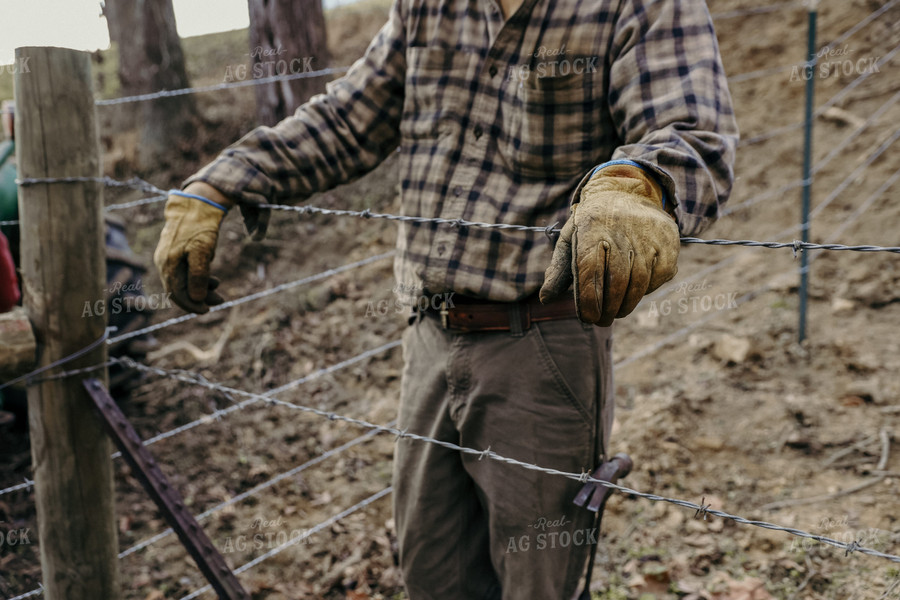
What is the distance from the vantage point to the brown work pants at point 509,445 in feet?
5.45

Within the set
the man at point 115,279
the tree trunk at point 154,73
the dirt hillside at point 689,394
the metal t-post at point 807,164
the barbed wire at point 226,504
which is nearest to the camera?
the barbed wire at point 226,504

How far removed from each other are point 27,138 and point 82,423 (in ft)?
2.59

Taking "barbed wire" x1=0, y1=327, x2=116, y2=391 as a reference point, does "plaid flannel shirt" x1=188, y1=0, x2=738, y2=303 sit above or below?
above

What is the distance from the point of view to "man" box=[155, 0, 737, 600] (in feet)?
4.78

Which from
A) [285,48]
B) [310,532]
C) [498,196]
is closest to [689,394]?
[310,532]

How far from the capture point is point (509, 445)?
169cm

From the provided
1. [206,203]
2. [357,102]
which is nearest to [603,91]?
[357,102]

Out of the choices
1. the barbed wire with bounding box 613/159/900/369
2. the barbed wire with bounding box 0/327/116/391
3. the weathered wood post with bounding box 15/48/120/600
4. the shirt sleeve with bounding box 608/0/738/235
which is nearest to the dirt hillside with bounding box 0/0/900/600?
the barbed wire with bounding box 613/159/900/369

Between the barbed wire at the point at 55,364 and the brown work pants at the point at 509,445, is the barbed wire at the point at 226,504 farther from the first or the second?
the brown work pants at the point at 509,445

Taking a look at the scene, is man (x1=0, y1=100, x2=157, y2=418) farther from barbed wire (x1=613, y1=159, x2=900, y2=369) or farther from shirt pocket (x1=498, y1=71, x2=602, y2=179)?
barbed wire (x1=613, y1=159, x2=900, y2=369)

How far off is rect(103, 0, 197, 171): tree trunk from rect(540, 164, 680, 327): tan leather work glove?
614 centimetres

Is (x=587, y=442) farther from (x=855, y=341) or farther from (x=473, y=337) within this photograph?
(x=855, y=341)

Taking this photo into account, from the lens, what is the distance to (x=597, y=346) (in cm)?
168

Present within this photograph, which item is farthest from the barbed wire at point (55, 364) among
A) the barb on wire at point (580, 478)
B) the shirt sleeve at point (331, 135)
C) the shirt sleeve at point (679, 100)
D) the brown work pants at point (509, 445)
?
the shirt sleeve at point (679, 100)
